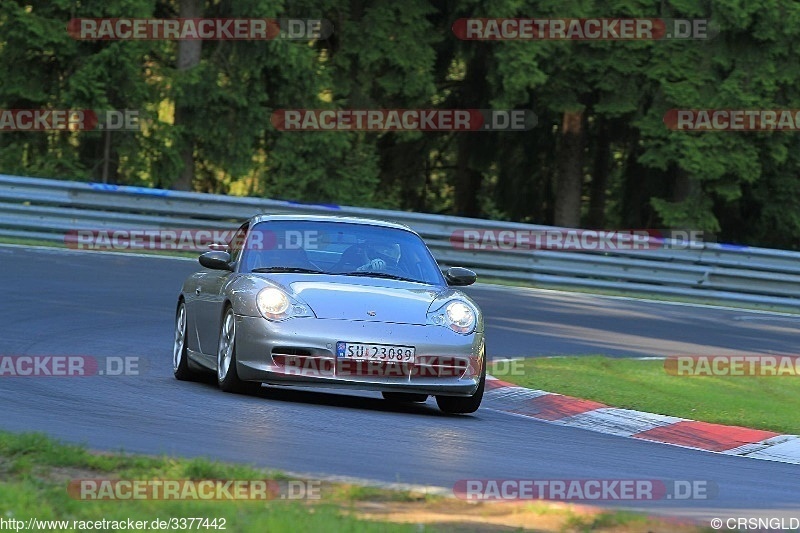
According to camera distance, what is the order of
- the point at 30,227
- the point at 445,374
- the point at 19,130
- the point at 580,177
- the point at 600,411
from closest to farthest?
the point at 445,374 → the point at 600,411 → the point at 30,227 → the point at 19,130 → the point at 580,177

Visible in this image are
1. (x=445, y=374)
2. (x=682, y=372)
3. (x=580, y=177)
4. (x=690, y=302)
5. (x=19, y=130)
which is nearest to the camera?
(x=445, y=374)

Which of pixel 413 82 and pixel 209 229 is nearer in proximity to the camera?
pixel 209 229

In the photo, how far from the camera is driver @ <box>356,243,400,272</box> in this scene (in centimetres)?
1131

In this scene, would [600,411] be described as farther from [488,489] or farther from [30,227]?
[30,227]

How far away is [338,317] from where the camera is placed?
10.3 meters

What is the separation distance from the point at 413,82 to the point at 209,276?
57.5ft

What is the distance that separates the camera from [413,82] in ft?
95.1

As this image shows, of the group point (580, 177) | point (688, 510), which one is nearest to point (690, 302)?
point (580, 177)
